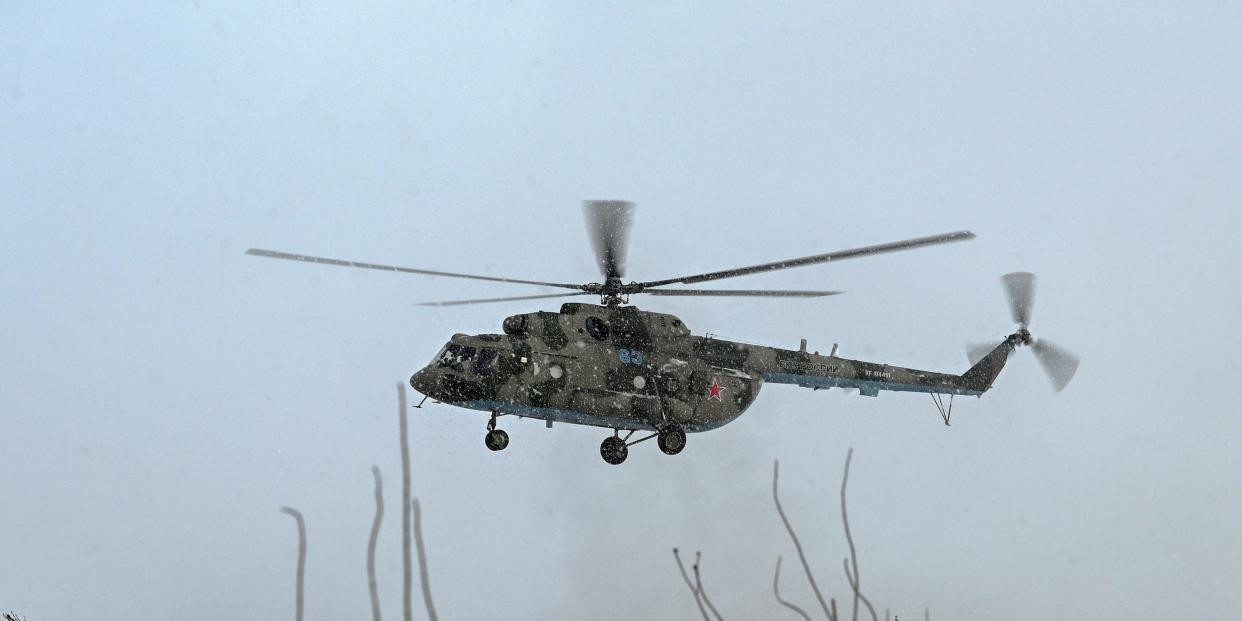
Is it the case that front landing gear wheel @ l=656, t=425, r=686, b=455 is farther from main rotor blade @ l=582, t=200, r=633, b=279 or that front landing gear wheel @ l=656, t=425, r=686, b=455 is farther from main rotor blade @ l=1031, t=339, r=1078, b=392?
main rotor blade @ l=1031, t=339, r=1078, b=392

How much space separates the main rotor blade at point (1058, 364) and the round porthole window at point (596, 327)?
15.2 meters

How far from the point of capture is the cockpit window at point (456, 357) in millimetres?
26734

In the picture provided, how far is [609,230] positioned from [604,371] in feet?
11.2

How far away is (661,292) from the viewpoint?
88.9 feet

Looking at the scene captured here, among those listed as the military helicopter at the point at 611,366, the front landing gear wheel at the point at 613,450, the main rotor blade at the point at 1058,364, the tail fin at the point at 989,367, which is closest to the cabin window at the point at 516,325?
the military helicopter at the point at 611,366

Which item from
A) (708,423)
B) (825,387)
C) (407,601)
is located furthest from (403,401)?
(825,387)

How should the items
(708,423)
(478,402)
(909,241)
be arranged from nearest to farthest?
(909,241), (478,402), (708,423)

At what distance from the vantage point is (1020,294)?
3562 centimetres

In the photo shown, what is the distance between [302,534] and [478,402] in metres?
23.1

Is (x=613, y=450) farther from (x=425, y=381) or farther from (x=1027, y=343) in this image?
(x=1027, y=343)

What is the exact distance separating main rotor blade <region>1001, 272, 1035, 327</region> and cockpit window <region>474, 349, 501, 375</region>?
663 inches

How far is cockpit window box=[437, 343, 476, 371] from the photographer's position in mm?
26734

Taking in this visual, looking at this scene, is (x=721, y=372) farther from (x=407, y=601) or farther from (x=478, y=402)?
(x=407, y=601)

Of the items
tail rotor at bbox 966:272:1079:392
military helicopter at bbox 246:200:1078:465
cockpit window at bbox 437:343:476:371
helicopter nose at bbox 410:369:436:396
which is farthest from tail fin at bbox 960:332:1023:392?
helicopter nose at bbox 410:369:436:396
